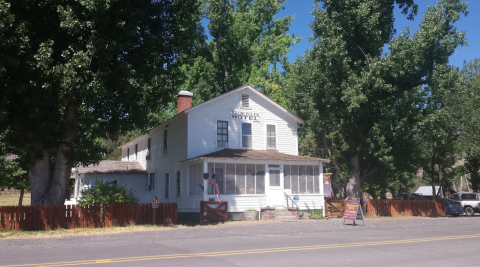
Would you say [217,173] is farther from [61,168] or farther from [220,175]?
[61,168]

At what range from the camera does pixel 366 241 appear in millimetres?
13570

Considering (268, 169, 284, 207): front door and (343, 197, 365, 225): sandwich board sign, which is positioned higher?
(268, 169, 284, 207): front door

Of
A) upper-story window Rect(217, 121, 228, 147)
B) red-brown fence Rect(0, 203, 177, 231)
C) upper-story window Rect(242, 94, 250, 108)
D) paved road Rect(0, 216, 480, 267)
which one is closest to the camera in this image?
paved road Rect(0, 216, 480, 267)

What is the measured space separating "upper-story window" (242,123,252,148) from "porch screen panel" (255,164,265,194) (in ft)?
8.27

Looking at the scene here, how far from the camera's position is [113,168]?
3136 cm

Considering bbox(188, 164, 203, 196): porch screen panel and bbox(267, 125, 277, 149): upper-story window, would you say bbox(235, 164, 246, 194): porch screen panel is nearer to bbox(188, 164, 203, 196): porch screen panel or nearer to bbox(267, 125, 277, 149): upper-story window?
bbox(188, 164, 203, 196): porch screen panel

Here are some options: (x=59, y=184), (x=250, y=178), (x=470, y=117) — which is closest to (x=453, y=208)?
(x=470, y=117)

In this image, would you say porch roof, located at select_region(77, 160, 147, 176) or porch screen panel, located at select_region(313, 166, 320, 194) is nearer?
porch screen panel, located at select_region(313, 166, 320, 194)

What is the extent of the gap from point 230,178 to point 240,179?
2.01ft

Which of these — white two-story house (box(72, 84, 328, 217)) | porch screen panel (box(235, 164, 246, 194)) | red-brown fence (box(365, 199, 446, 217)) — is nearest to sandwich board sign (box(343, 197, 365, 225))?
white two-story house (box(72, 84, 328, 217))

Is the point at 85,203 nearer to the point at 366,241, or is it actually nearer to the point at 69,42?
the point at 69,42

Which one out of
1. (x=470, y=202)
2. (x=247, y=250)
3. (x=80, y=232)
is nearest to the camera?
(x=247, y=250)

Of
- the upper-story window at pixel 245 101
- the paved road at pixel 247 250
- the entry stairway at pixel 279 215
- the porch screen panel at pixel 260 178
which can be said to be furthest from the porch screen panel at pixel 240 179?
the paved road at pixel 247 250

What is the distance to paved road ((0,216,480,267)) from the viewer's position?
9.69m
